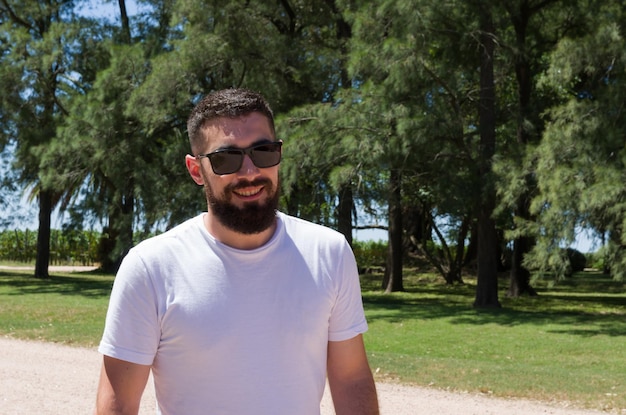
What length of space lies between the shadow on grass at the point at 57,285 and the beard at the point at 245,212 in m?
21.0

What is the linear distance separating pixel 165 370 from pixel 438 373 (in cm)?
829

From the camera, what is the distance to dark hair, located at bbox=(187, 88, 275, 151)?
2.30 metres

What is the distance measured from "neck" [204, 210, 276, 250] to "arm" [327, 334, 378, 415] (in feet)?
1.17

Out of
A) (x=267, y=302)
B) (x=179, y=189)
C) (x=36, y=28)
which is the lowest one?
(x=267, y=302)

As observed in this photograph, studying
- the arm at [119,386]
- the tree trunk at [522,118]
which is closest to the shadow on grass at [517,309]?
the tree trunk at [522,118]

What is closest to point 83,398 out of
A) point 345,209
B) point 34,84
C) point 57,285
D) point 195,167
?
point 195,167

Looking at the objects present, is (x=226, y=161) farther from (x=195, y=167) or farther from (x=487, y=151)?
(x=487, y=151)

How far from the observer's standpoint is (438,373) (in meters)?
10.1

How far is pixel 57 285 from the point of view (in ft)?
87.6

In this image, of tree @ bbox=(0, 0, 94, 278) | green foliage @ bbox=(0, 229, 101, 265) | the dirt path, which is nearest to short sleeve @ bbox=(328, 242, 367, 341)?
the dirt path

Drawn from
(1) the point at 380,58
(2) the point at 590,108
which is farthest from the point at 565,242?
(1) the point at 380,58

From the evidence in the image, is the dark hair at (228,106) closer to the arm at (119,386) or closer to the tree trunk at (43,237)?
the arm at (119,386)

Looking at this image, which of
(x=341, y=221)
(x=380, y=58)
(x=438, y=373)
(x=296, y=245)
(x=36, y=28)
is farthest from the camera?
(x=36, y=28)

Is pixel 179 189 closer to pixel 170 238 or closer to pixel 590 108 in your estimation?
pixel 590 108
